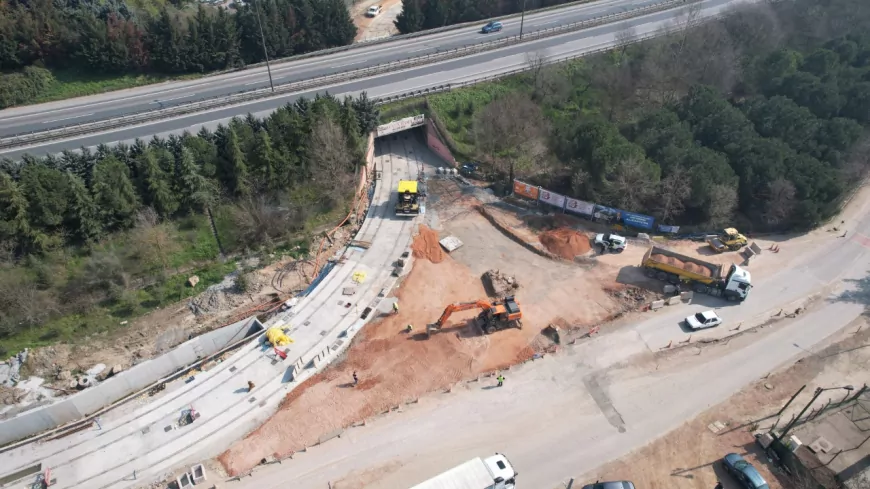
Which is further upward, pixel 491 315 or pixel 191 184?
pixel 191 184

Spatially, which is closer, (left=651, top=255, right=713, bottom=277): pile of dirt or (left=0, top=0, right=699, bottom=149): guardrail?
(left=651, top=255, right=713, bottom=277): pile of dirt

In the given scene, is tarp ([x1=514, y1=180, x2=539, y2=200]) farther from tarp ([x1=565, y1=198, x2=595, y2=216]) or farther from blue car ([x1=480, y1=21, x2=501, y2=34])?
blue car ([x1=480, y1=21, x2=501, y2=34])

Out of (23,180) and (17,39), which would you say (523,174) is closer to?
(23,180)

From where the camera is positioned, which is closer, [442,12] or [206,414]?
[206,414]

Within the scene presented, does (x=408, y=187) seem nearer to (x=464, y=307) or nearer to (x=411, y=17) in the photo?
(x=464, y=307)

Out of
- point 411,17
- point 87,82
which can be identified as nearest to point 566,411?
point 411,17

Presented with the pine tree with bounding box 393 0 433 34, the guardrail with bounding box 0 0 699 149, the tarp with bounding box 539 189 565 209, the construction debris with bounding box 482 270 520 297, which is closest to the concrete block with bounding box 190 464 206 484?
the construction debris with bounding box 482 270 520 297

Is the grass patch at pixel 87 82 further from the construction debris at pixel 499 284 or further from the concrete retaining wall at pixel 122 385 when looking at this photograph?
the construction debris at pixel 499 284
